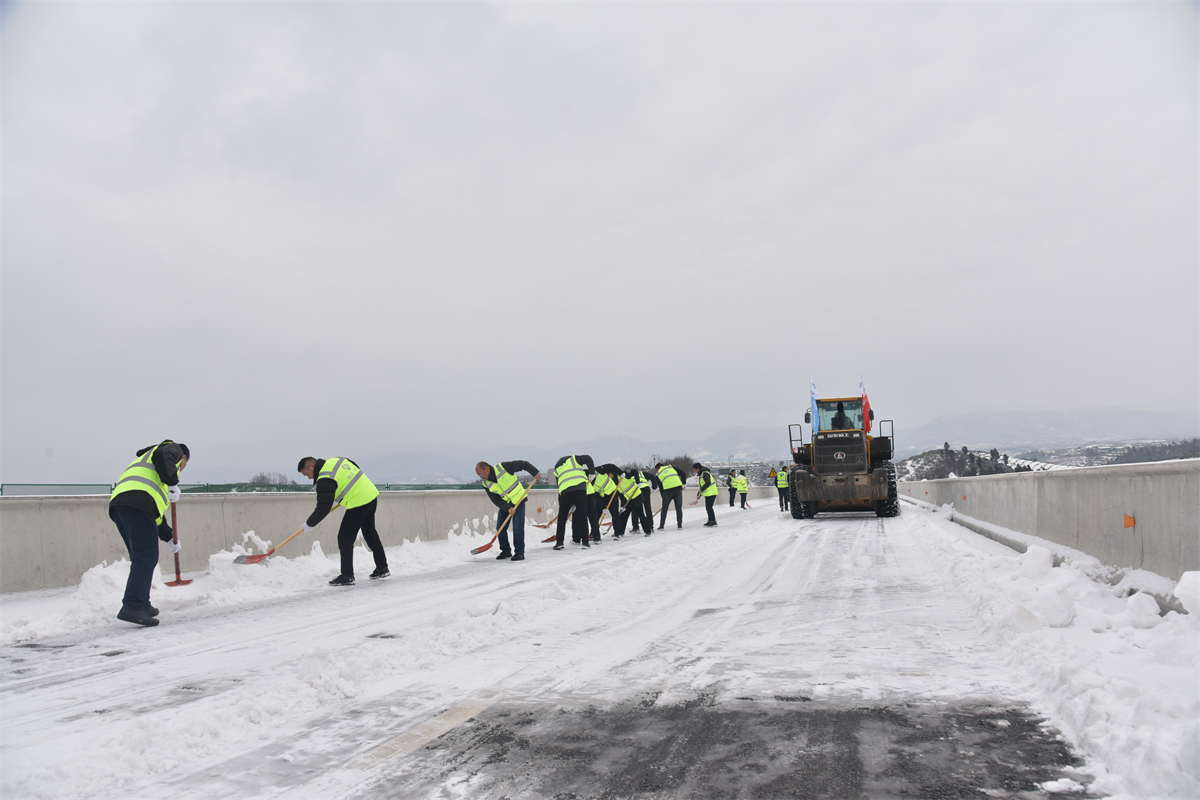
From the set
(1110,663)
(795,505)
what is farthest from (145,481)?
(795,505)

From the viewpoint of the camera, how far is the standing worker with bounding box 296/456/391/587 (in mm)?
9078

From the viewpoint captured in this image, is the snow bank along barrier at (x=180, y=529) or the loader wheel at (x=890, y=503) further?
the loader wheel at (x=890, y=503)

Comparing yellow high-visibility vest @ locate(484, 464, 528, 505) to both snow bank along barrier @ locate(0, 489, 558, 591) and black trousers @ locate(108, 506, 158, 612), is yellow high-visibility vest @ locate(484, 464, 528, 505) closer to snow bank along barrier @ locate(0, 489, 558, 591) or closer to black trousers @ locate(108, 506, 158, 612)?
snow bank along barrier @ locate(0, 489, 558, 591)

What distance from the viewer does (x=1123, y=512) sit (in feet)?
19.8

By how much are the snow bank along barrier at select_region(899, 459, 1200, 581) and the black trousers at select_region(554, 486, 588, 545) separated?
22.6 ft

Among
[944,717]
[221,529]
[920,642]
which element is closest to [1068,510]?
[920,642]

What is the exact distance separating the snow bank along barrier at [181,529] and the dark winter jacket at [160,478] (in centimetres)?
202

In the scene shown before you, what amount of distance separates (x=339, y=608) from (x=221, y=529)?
11.8 feet

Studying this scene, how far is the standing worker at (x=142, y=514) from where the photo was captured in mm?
6691

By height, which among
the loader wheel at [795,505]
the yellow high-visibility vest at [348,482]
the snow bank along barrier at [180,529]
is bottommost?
the loader wheel at [795,505]

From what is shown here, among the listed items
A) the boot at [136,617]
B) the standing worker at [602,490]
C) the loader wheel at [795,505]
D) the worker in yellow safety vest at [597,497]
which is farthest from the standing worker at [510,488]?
the loader wheel at [795,505]

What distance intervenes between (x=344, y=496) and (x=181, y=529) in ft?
6.86

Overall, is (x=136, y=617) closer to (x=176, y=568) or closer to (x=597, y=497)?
(x=176, y=568)

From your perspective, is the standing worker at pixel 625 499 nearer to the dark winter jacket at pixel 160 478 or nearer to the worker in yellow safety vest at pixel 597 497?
the worker in yellow safety vest at pixel 597 497
